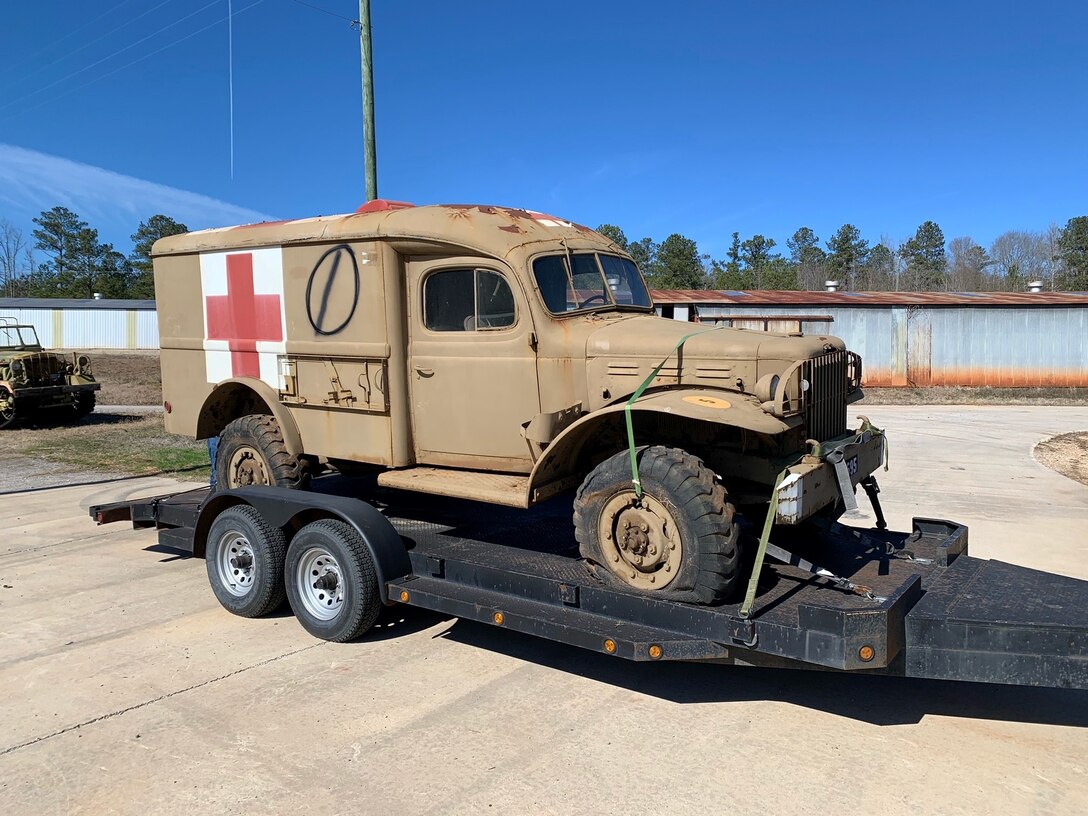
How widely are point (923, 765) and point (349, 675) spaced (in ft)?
9.49

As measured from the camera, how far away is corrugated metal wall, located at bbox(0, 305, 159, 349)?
43312 millimetres

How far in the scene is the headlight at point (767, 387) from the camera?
418 centimetres

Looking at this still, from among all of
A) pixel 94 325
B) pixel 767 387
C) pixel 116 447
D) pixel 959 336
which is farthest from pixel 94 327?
pixel 767 387

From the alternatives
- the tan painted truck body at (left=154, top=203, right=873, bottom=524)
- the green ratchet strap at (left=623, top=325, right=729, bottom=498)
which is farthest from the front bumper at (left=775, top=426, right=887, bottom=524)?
the green ratchet strap at (left=623, top=325, right=729, bottom=498)

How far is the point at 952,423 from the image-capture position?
16.6 metres

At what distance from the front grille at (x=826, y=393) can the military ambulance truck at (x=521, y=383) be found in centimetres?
2

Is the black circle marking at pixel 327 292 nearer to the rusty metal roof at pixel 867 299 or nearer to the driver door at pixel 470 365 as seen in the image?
the driver door at pixel 470 365

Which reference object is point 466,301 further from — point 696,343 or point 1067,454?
point 1067,454

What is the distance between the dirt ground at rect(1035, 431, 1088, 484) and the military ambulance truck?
7799 millimetres

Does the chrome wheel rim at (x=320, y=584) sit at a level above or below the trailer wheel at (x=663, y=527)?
below

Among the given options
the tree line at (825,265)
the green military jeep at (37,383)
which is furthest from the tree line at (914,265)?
the green military jeep at (37,383)

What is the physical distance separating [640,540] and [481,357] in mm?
1559

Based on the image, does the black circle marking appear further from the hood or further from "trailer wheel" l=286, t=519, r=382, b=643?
the hood

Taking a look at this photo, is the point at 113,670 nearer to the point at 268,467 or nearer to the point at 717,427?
the point at 268,467
